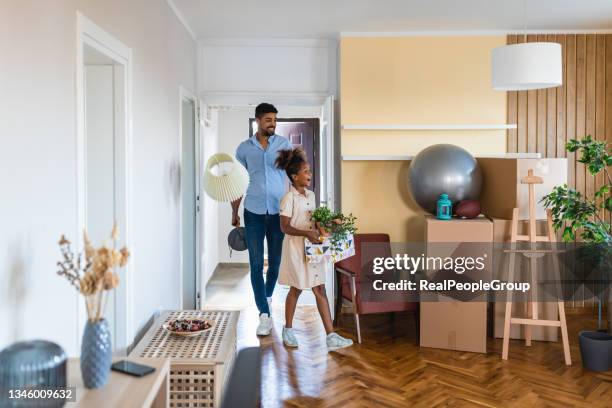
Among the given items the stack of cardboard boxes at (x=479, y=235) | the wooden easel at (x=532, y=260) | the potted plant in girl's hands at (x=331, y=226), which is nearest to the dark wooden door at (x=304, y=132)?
the stack of cardboard boxes at (x=479, y=235)

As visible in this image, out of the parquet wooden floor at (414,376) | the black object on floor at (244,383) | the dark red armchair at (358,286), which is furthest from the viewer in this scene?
the dark red armchair at (358,286)

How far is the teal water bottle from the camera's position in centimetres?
470

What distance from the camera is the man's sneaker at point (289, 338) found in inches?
183

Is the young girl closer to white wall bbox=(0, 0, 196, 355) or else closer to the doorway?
white wall bbox=(0, 0, 196, 355)

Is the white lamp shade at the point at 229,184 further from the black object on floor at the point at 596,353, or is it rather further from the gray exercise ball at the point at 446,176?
the black object on floor at the point at 596,353

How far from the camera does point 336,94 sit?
233 inches

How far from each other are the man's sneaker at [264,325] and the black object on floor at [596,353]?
2.25 m

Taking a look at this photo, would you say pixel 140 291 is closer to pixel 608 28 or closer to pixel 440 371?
pixel 440 371

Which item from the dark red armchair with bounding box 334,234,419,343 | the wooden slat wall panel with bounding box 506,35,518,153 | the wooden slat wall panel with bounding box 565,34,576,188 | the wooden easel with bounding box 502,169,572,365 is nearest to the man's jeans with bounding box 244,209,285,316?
the dark red armchair with bounding box 334,234,419,343

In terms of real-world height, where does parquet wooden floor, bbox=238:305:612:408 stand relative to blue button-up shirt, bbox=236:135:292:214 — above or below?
below

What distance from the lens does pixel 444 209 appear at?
15.5 ft

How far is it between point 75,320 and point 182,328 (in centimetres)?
100

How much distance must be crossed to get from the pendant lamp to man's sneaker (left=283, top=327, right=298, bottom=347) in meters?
2.27

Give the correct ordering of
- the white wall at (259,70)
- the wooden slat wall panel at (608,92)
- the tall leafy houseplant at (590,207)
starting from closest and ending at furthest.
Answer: the tall leafy houseplant at (590,207)
the wooden slat wall panel at (608,92)
the white wall at (259,70)
